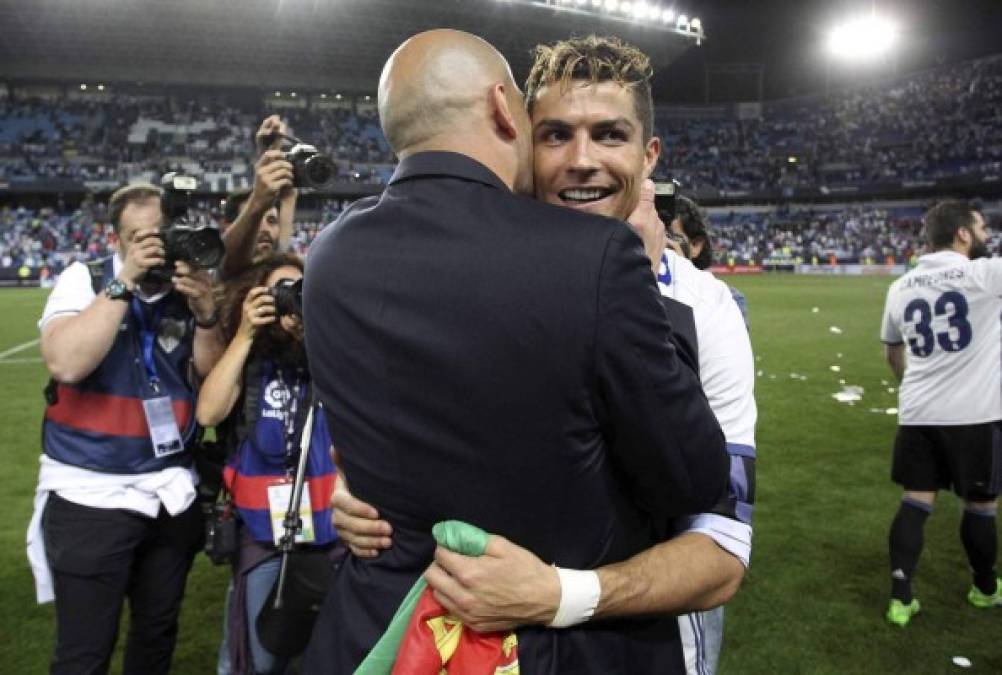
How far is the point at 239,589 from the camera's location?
2768 millimetres

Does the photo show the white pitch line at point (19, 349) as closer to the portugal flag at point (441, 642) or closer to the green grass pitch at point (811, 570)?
the green grass pitch at point (811, 570)

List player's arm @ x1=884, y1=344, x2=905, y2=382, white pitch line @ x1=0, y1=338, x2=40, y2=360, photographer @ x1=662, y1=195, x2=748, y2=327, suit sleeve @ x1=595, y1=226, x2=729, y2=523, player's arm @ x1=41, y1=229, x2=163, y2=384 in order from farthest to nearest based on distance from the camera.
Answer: white pitch line @ x1=0, y1=338, x2=40, y2=360 < player's arm @ x1=884, y1=344, x2=905, y2=382 < photographer @ x1=662, y1=195, x2=748, y2=327 < player's arm @ x1=41, y1=229, x2=163, y2=384 < suit sleeve @ x1=595, y1=226, x2=729, y2=523

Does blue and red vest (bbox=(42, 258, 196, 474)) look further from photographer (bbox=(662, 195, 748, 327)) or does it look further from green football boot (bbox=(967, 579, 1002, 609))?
green football boot (bbox=(967, 579, 1002, 609))

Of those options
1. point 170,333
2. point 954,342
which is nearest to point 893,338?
point 954,342

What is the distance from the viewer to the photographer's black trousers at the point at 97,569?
262 cm

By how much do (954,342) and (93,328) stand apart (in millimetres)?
4316

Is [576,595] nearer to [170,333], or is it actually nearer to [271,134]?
[170,333]

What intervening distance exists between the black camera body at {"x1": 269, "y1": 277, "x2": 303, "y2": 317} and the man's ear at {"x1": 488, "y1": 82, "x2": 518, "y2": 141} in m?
1.41

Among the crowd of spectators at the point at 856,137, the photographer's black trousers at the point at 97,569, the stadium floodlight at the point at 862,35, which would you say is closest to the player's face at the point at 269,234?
the photographer's black trousers at the point at 97,569

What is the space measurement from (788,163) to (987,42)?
13.5 meters

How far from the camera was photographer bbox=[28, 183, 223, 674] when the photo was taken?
8.57 feet

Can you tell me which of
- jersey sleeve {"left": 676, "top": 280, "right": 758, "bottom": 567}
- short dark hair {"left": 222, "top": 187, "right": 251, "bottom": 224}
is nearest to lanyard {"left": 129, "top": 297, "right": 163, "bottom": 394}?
short dark hair {"left": 222, "top": 187, "right": 251, "bottom": 224}

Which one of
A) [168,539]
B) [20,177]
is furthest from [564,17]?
[168,539]

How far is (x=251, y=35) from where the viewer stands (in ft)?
123
